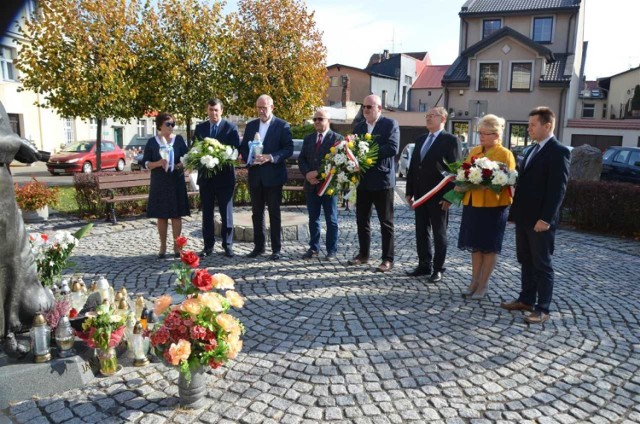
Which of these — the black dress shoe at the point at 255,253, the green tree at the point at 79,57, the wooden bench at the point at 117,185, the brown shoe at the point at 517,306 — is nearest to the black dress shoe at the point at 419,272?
the brown shoe at the point at 517,306

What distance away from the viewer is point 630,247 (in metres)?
8.09

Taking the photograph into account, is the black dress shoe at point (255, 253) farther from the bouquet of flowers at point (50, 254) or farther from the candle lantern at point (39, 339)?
the candle lantern at point (39, 339)

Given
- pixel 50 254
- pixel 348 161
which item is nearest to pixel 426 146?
pixel 348 161

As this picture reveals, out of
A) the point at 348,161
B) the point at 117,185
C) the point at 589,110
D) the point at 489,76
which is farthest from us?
the point at 589,110

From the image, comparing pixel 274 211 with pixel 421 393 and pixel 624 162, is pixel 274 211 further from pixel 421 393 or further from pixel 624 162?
pixel 624 162

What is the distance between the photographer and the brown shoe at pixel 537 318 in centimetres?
462

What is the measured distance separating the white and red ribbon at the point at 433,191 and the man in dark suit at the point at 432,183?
7 centimetres

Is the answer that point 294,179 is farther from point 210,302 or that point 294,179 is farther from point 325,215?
point 210,302

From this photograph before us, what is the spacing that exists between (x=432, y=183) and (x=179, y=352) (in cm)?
367

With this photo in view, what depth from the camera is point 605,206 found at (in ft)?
30.1

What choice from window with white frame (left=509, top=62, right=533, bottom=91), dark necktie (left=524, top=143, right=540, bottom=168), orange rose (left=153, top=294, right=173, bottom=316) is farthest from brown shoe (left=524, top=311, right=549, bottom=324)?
window with white frame (left=509, top=62, right=533, bottom=91)

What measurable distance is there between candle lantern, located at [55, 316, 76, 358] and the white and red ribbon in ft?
12.4

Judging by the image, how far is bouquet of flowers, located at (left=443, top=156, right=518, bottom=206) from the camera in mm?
4660

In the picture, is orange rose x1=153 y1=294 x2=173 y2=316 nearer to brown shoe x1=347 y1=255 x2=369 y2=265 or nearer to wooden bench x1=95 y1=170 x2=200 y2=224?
brown shoe x1=347 y1=255 x2=369 y2=265
